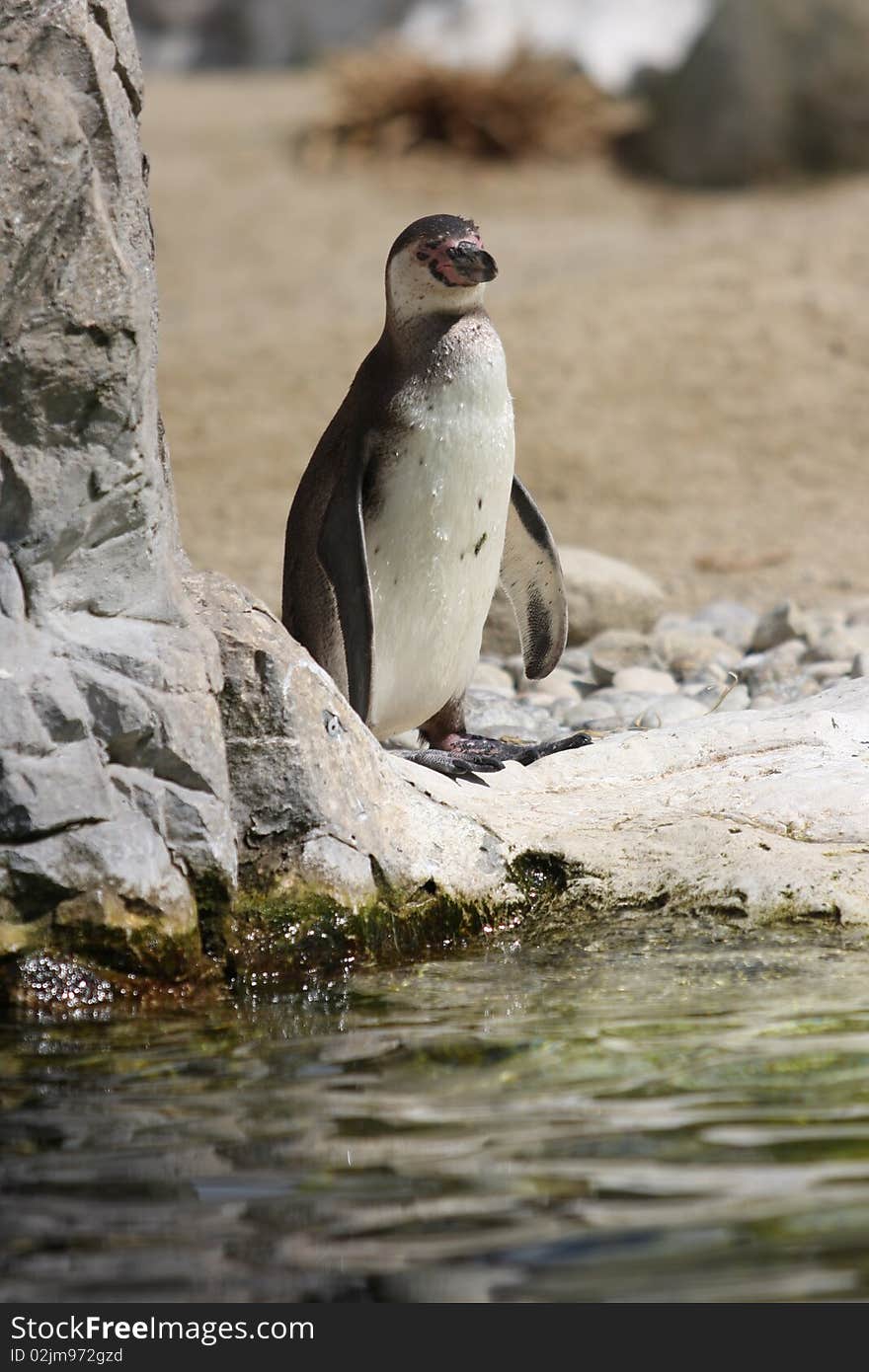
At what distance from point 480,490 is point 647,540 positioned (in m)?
5.57

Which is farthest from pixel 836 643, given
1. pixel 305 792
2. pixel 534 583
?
pixel 305 792

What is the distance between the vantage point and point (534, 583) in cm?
573

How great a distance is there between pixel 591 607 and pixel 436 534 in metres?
3.07

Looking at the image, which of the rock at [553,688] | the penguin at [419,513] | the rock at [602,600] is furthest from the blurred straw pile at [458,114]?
the penguin at [419,513]

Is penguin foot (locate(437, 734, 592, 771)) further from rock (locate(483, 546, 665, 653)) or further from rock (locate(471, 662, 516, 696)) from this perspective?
rock (locate(483, 546, 665, 653))

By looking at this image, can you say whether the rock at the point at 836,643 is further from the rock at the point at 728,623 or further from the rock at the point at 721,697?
the rock at the point at 721,697

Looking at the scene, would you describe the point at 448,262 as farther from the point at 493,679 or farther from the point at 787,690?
the point at 493,679

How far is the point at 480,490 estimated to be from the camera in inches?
198

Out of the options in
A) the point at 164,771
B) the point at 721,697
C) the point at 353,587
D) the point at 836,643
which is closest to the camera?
the point at 164,771

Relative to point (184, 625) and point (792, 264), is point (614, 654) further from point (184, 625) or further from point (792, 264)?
point (792, 264)

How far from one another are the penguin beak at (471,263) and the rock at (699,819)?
123 cm

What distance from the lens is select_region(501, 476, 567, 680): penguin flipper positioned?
18.5 feet

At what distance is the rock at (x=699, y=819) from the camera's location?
13.8 feet
